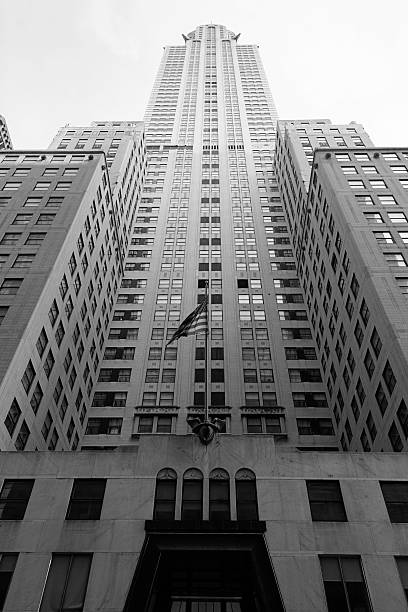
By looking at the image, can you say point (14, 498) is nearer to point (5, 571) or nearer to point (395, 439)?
point (5, 571)

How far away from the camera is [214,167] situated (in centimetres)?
10119

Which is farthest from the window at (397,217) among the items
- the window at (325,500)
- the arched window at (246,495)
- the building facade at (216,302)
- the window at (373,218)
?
the arched window at (246,495)

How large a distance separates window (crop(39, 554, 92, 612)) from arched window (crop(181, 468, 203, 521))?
5701mm

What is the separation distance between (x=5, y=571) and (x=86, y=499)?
212 inches

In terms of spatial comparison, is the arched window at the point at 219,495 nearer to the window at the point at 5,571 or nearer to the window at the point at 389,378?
the window at the point at 5,571

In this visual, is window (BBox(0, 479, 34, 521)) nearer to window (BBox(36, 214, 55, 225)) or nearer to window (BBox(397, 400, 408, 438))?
window (BBox(397, 400, 408, 438))

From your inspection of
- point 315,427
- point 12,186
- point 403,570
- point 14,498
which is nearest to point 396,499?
point 403,570

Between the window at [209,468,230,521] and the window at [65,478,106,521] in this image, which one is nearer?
the window at [65,478,106,521]

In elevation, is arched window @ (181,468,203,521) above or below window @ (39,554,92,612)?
above

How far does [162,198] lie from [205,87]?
66.1 m

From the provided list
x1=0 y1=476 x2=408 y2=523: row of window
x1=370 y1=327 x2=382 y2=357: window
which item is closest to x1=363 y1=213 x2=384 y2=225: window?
x1=370 y1=327 x2=382 y2=357: window

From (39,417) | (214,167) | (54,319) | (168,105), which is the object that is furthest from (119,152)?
(168,105)

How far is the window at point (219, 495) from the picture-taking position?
2931 cm

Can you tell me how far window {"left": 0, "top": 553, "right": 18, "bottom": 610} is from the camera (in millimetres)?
25312
